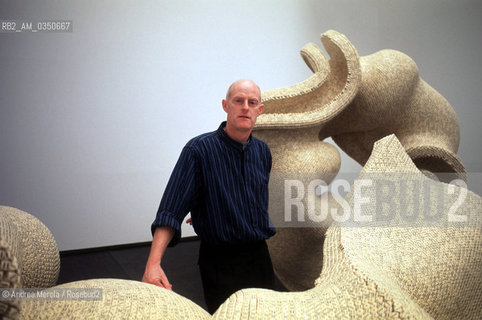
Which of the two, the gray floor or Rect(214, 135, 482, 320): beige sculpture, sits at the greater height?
Rect(214, 135, 482, 320): beige sculpture

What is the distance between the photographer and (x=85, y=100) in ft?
8.75

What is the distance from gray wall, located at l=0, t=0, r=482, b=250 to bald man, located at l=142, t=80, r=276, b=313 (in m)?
1.69

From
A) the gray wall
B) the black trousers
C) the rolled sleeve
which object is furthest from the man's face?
the gray wall

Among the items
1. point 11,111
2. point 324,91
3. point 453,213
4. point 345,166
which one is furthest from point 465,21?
point 11,111

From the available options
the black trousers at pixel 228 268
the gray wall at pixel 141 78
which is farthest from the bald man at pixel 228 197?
the gray wall at pixel 141 78

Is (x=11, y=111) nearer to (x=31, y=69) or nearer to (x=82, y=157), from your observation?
(x=31, y=69)

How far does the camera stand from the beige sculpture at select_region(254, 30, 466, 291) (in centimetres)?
170

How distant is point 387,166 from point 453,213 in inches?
7.0

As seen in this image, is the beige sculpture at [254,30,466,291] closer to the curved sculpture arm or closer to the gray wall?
the curved sculpture arm

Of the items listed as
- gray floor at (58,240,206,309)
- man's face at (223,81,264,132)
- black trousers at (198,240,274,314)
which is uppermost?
man's face at (223,81,264,132)

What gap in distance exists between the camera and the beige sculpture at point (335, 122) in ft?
5.56

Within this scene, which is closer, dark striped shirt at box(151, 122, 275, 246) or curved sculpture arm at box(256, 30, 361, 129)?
dark striped shirt at box(151, 122, 275, 246)

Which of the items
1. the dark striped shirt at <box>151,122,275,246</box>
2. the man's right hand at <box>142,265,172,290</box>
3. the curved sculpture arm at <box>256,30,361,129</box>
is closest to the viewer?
the man's right hand at <box>142,265,172,290</box>

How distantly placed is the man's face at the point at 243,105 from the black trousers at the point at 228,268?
36 cm
